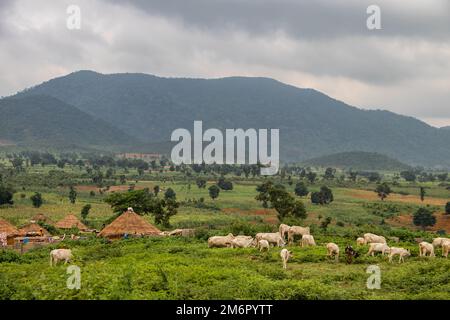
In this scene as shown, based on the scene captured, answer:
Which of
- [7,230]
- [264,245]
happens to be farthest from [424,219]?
[7,230]

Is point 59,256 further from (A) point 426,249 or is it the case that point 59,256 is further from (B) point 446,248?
(B) point 446,248

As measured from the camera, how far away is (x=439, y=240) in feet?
89.0

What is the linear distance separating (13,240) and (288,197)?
25607 mm

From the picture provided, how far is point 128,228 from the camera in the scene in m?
38.6

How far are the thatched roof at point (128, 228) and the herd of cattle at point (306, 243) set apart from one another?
9.56 metres

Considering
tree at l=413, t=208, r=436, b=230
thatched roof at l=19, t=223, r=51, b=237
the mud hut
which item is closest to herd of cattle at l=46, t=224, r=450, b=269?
the mud hut

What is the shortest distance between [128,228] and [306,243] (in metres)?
13.8

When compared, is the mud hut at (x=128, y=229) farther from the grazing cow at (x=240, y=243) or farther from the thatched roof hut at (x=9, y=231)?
the grazing cow at (x=240, y=243)

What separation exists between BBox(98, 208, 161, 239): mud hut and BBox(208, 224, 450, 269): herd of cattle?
9514 millimetres

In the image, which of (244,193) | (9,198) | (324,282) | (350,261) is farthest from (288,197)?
(244,193)

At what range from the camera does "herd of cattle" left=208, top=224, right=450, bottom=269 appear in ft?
80.7

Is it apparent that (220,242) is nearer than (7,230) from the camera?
Yes

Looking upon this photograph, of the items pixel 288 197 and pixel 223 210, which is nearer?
pixel 288 197
